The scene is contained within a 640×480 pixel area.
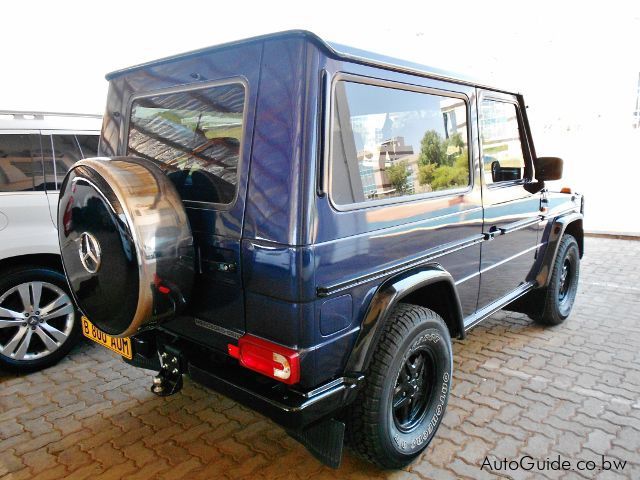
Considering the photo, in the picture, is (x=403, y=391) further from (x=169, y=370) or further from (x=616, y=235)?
(x=616, y=235)

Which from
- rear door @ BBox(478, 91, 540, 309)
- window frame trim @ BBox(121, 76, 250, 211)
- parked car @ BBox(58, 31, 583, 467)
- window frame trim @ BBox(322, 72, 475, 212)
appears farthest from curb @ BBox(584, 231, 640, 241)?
window frame trim @ BBox(121, 76, 250, 211)

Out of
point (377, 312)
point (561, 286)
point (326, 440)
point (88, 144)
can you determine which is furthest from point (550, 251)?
point (88, 144)

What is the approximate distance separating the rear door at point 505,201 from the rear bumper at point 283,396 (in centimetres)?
143

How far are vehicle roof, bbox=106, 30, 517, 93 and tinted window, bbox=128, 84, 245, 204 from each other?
0.16 meters

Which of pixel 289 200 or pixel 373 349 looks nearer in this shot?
pixel 289 200

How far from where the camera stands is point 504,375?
328 centimetres

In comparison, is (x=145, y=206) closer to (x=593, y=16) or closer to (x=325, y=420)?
(x=325, y=420)

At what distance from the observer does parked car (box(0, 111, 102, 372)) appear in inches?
124

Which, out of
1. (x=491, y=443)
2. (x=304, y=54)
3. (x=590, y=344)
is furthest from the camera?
(x=590, y=344)

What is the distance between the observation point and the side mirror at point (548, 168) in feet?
11.2

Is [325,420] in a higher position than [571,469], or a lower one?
higher

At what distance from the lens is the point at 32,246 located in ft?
10.4

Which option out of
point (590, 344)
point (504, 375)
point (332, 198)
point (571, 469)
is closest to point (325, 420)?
point (332, 198)

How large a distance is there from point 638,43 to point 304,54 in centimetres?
1122
